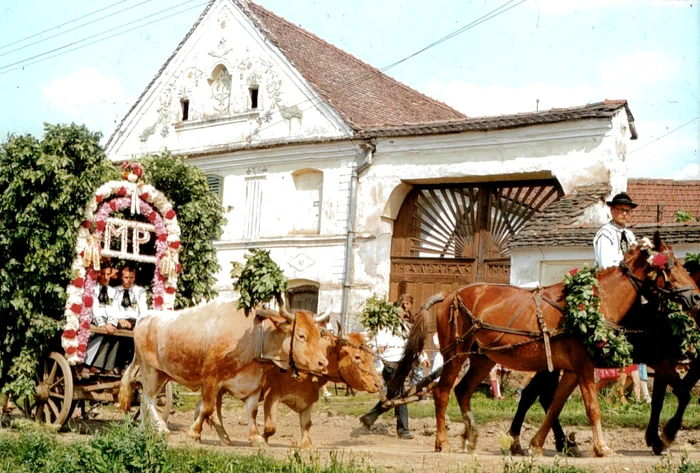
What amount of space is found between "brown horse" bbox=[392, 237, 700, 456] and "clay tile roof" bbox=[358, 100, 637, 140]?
869 centimetres

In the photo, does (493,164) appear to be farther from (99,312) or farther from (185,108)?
(99,312)

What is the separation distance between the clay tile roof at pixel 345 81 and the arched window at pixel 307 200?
6.11 ft

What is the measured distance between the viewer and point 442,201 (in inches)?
869

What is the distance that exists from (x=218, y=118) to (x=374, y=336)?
45.3 feet

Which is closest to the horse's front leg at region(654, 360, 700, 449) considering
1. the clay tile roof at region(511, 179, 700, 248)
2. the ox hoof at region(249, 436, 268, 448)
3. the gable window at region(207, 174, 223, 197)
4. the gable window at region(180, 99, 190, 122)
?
the ox hoof at region(249, 436, 268, 448)

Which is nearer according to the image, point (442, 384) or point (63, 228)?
point (442, 384)

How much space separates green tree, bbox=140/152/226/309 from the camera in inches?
565

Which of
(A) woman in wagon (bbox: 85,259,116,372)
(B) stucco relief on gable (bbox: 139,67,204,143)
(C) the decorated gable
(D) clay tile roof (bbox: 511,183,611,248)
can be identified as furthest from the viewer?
(B) stucco relief on gable (bbox: 139,67,204,143)

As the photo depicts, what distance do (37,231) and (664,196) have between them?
19314mm

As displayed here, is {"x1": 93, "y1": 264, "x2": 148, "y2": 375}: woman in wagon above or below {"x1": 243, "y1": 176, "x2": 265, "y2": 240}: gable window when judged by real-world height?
below

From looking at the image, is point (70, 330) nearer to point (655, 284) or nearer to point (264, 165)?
point (655, 284)

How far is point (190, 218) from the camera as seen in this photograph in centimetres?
1434

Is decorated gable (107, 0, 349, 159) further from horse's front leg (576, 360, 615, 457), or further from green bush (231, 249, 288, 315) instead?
horse's front leg (576, 360, 615, 457)

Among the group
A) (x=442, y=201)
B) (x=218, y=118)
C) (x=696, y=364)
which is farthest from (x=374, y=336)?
(x=218, y=118)
